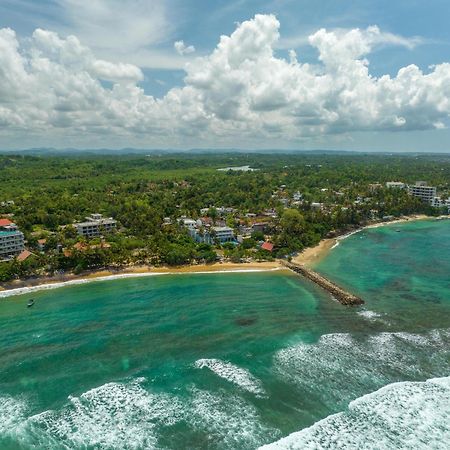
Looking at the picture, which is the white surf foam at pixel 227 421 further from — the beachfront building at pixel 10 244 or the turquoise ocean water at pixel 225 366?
the beachfront building at pixel 10 244

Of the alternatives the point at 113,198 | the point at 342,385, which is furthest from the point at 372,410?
the point at 113,198

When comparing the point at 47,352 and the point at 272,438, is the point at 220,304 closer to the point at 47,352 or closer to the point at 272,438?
the point at 47,352

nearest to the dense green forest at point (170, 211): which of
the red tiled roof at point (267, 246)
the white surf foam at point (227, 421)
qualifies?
the red tiled roof at point (267, 246)

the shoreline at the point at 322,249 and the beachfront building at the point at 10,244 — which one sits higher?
the beachfront building at the point at 10,244

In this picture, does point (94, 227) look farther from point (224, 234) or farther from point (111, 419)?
point (111, 419)

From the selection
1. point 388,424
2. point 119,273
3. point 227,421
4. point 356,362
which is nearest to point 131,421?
point 227,421

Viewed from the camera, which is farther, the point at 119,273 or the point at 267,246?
the point at 267,246
